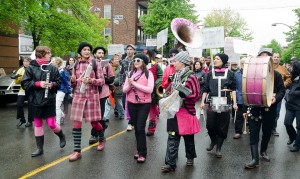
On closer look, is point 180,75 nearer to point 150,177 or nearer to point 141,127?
point 141,127

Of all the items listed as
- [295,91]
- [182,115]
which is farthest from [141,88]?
[295,91]

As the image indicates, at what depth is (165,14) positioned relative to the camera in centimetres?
4072

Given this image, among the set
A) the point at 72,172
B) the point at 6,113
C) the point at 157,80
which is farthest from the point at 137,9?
the point at 72,172

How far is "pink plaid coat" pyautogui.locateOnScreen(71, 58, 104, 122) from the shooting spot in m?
6.49

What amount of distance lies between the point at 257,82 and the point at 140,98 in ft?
6.30

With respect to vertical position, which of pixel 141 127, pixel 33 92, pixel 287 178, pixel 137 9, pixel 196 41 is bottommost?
pixel 287 178

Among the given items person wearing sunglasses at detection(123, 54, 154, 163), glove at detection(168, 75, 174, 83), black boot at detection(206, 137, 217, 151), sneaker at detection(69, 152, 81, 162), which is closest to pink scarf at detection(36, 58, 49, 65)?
person wearing sunglasses at detection(123, 54, 154, 163)

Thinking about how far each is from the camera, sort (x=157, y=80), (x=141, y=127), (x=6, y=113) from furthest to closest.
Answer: (x=6, y=113), (x=157, y=80), (x=141, y=127)

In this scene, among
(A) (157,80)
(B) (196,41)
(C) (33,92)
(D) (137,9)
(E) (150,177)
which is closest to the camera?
(E) (150,177)

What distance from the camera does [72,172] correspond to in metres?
5.71

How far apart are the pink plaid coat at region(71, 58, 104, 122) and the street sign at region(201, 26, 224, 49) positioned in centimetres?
248

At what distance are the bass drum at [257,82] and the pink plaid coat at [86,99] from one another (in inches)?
98.6

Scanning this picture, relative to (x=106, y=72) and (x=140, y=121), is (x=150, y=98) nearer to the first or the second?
(x=140, y=121)

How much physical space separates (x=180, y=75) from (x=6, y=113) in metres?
8.65
